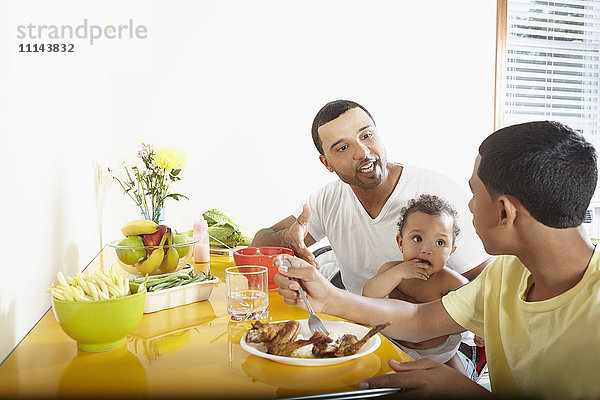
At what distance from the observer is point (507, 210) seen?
37.9 inches

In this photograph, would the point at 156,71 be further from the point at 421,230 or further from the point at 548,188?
the point at 548,188

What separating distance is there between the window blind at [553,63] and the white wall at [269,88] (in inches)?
9.3

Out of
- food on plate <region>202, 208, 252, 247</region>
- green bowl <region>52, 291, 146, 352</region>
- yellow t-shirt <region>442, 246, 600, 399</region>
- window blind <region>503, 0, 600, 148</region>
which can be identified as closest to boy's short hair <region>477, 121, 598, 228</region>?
yellow t-shirt <region>442, 246, 600, 399</region>

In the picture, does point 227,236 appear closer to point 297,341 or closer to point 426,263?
point 426,263

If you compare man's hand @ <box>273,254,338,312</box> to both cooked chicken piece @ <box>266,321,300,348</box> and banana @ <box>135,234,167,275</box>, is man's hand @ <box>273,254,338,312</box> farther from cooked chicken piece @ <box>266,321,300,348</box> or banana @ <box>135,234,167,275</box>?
banana @ <box>135,234,167,275</box>

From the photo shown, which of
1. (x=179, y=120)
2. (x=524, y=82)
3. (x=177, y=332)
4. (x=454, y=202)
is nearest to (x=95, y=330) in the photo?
(x=177, y=332)

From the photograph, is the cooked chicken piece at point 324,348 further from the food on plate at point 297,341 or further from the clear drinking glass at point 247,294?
the clear drinking glass at point 247,294

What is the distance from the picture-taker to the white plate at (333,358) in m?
0.88

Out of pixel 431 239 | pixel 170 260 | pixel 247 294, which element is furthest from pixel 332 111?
pixel 247 294

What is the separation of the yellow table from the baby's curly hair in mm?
840

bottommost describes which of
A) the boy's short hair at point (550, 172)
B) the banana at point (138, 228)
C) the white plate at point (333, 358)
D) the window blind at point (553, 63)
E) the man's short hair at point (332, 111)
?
the white plate at point (333, 358)

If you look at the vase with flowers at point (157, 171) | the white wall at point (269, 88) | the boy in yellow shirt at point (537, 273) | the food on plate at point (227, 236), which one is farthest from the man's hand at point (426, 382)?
the white wall at point (269, 88)

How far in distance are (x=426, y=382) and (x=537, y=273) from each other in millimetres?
321

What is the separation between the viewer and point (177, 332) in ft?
3.62
